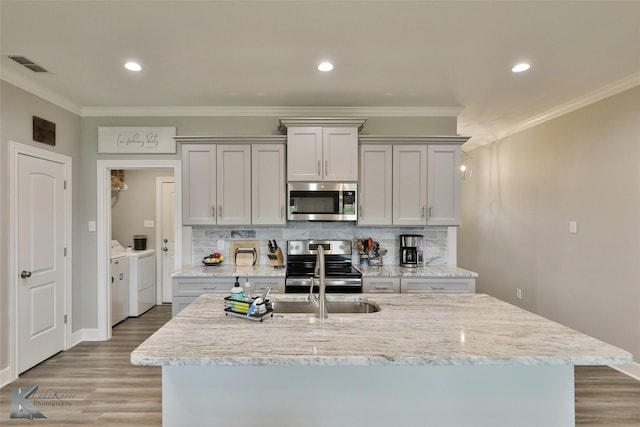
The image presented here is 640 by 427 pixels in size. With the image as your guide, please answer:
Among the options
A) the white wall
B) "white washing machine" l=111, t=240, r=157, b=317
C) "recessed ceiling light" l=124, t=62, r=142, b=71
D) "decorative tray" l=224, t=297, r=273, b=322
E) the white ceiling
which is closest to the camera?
"decorative tray" l=224, t=297, r=273, b=322

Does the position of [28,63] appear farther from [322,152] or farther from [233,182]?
[322,152]

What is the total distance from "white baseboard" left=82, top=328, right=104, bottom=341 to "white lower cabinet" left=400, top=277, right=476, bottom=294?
3.41 meters

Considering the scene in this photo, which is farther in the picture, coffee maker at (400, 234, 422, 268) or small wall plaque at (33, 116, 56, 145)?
coffee maker at (400, 234, 422, 268)

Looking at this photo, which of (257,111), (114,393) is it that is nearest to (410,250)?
(257,111)

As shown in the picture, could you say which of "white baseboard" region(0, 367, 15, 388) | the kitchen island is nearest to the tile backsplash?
"white baseboard" region(0, 367, 15, 388)

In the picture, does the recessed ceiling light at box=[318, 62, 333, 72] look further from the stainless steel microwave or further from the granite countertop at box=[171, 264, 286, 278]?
the granite countertop at box=[171, 264, 286, 278]

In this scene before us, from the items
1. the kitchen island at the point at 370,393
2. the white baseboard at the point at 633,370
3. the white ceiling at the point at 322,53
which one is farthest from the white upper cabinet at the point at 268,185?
the white baseboard at the point at 633,370

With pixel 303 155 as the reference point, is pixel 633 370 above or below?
below

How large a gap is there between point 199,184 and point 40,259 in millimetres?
1608

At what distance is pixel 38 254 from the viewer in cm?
311

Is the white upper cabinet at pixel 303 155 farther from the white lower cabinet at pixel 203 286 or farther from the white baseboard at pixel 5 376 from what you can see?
the white baseboard at pixel 5 376

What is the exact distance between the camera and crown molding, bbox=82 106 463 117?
3707mm

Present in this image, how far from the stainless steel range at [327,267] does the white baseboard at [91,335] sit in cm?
231

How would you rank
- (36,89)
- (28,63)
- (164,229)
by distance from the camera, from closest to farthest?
(28,63)
(36,89)
(164,229)
